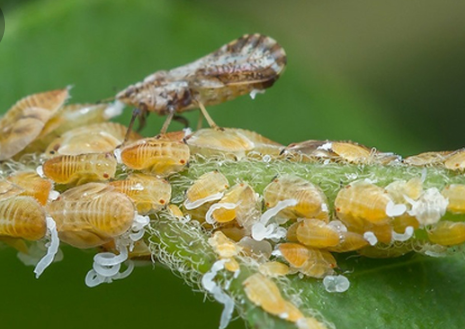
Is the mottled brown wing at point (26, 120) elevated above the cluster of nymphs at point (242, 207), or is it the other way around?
the cluster of nymphs at point (242, 207)

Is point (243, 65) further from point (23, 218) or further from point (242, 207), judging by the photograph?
A: point (23, 218)

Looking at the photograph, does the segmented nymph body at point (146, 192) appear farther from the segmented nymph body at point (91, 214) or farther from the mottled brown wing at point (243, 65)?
the mottled brown wing at point (243, 65)

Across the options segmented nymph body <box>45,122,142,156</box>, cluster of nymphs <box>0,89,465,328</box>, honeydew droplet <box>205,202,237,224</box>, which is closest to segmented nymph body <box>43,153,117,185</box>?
cluster of nymphs <box>0,89,465,328</box>

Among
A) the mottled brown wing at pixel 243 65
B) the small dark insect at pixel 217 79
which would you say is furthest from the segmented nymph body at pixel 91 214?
the mottled brown wing at pixel 243 65

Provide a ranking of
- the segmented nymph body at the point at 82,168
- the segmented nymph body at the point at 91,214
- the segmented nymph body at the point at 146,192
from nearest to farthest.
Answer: the segmented nymph body at the point at 91,214 → the segmented nymph body at the point at 146,192 → the segmented nymph body at the point at 82,168

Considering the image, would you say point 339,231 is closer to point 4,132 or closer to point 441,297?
point 441,297

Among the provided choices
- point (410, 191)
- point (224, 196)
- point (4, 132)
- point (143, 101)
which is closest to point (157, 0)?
point (143, 101)

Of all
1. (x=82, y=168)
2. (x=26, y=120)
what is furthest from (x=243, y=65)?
(x=82, y=168)
